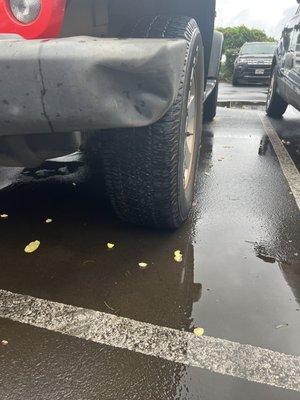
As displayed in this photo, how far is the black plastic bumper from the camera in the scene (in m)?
1.56

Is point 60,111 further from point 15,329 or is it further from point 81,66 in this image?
point 15,329

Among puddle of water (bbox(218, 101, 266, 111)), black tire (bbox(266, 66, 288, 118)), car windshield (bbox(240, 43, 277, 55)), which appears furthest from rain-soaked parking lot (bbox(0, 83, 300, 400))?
car windshield (bbox(240, 43, 277, 55))

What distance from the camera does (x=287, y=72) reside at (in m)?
5.44

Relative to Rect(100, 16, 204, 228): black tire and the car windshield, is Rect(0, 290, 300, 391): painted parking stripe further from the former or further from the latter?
the car windshield

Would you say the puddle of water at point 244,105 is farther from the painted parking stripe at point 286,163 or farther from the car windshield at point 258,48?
the car windshield at point 258,48

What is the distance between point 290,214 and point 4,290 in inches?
79.2

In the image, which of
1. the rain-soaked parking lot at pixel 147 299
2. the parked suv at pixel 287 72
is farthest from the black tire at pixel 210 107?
the rain-soaked parking lot at pixel 147 299

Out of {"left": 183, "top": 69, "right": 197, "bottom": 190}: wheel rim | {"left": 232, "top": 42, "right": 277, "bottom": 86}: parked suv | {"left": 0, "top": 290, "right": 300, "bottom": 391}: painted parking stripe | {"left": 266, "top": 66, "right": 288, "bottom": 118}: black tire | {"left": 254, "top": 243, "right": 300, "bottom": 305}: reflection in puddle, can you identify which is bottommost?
{"left": 232, "top": 42, "right": 277, "bottom": 86}: parked suv

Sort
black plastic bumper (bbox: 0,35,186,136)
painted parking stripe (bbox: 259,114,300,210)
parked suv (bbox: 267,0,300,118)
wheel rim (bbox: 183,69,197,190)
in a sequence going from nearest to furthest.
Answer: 1. black plastic bumper (bbox: 0,35,186,136)
2. wheel rim (bbox: 183,69,197,190)
3. painted parking stripe (bbox: 259,114,300,210)
4. parked suv (bbox: 267,0,300,118)

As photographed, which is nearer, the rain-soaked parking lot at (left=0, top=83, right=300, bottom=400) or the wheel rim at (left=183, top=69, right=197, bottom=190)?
the rain-soaked parking lot at (left=0, top=83, right=300, bottom=400)

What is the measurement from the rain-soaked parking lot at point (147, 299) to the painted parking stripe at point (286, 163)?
14 centimetres

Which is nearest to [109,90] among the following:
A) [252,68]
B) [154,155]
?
[154,155]

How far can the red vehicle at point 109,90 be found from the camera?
1568 millimetres

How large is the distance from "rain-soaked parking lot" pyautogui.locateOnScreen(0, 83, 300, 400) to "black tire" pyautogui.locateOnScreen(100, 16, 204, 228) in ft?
0.96
